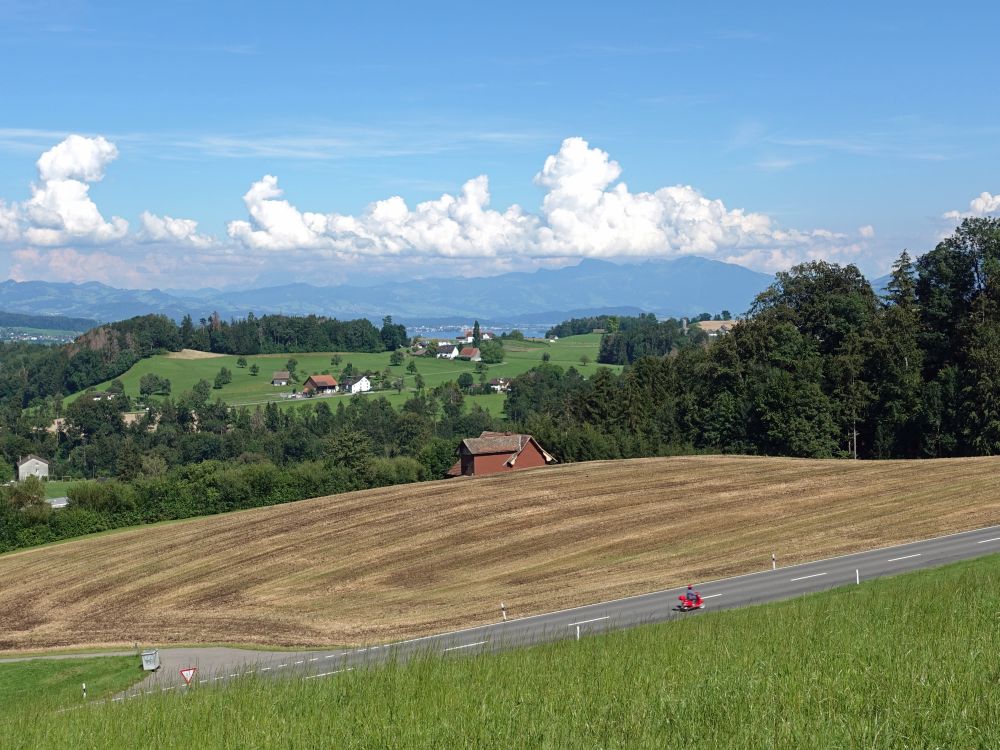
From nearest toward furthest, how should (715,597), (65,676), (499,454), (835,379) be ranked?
(715,597) < (65,676) < (499,454) < (835,379)

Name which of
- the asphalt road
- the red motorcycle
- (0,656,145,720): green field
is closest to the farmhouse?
the asphalt road

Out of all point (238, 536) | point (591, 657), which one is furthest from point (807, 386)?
point (591, 657)

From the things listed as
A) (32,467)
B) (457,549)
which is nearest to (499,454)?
(457,549)

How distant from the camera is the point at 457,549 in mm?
51062

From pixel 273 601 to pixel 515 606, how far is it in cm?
1265

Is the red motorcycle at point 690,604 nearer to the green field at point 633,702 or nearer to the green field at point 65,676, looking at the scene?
the green field at point 65,676

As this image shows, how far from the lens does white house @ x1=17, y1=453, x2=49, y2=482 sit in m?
163

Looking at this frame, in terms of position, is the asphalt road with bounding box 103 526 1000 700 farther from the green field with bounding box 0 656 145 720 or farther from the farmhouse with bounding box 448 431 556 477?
the farmhouse with bounding box 448 431 556 477

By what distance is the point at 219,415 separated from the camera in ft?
582

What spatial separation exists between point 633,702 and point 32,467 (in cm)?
17537

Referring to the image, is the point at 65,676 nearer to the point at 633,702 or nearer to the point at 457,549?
the point at 457,549

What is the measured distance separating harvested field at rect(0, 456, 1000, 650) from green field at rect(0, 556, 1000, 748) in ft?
82.9

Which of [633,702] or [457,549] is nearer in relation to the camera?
[633,702]

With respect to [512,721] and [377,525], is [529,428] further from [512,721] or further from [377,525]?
[512,721]
